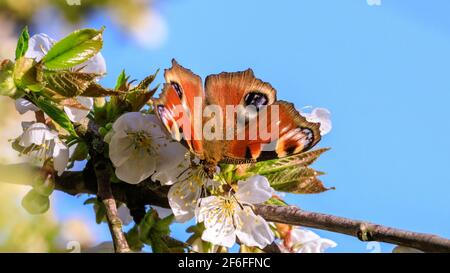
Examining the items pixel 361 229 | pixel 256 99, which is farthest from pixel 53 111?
pixel 361 229

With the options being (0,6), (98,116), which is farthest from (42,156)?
(0,6)

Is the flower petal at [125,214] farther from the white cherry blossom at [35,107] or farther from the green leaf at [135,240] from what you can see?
the white cherry blossom at [35,107]

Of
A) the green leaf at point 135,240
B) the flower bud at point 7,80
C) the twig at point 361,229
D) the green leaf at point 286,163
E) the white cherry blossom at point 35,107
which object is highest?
the white cherry blossom at point 35,107

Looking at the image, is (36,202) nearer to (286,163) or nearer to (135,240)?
(135,240)

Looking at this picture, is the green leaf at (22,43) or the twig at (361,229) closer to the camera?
the twig at (361,229)

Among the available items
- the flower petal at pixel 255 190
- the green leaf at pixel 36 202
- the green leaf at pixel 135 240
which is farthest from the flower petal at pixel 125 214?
the flower petal at pixel 255 190

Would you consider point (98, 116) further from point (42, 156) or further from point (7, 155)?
point (7, 155)
